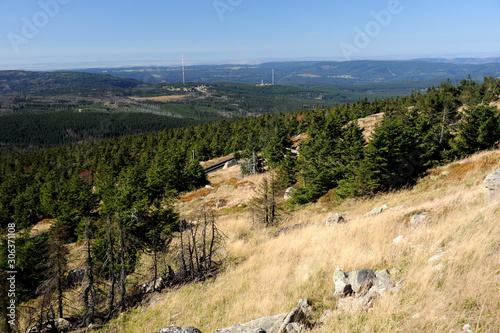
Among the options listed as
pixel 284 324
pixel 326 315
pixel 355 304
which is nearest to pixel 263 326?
pixel 284 324

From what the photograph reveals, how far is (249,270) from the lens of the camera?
10.5 m

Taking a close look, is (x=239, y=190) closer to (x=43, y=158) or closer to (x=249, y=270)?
(x=249, y=270)

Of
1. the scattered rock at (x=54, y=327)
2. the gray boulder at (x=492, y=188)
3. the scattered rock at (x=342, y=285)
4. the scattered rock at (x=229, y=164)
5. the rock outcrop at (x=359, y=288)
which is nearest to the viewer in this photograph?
the rock outcrop at (x=359, y=288)

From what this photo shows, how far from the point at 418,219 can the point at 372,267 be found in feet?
13.0

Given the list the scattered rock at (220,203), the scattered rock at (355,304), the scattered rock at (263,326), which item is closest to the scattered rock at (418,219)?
the scattered rock at (355,304)

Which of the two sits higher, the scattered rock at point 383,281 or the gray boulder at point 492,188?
the gray boulder at point 492,188

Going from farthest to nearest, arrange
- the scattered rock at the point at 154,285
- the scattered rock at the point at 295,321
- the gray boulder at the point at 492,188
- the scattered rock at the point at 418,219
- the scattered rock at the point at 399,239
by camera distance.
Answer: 1. the scattered rock at the point at 154,285
2. the scattered rock at the point at 418,219
3. the gray boulder at the point at 492,188
4. the scattered rock at the point at 399,239
5. the scattered rock at the point at 295,321

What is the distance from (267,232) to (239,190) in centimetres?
2869

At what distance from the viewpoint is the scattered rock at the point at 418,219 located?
9.83 meters

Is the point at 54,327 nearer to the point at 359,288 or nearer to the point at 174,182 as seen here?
the point at 359,288

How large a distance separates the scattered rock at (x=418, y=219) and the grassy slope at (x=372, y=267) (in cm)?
28

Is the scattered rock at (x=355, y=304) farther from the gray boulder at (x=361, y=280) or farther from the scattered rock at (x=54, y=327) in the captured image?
the scattered rock at (x=54, y=327)

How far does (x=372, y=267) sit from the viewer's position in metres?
7.66

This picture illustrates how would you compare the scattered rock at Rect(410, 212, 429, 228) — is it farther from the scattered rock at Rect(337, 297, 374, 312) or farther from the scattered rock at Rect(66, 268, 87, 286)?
the scattered rock at Rect(66, 268, 87, 286)
